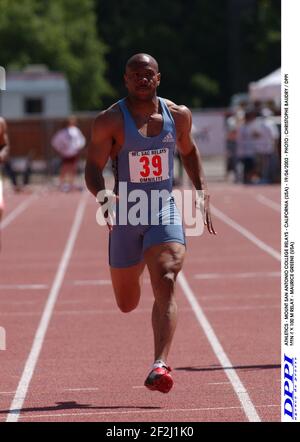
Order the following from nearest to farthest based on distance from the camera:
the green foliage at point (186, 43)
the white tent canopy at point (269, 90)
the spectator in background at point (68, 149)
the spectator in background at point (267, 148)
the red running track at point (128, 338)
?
1. the red running track at point (128, 338)
2. the white tent canopy at point (269, 90)
3. the spectator in background at point (267, 148)
4. the spectator in background at point (68, 149)
5. the green foliage at point (186, 43)

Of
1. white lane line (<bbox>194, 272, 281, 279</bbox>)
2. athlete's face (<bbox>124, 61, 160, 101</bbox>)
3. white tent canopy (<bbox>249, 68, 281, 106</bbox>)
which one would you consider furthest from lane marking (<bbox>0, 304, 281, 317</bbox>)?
white tent canopy (<bbox>249, 68, 281, 106</bbox>)

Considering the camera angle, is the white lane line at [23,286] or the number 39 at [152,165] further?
the white lane line at [23,286]

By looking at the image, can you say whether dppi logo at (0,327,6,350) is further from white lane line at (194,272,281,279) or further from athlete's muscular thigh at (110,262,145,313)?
white lane line at (194,272,281,279)

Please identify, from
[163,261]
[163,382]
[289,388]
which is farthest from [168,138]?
[289,388]

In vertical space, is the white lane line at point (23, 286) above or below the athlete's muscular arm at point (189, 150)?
below

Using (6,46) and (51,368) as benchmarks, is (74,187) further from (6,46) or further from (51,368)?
(6,46)

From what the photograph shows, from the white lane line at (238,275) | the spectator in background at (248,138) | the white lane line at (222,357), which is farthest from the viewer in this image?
the spectator in background at (248,138)

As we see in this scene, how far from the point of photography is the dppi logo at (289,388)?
22.5ft

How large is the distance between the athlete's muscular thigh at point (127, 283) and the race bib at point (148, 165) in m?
0.56

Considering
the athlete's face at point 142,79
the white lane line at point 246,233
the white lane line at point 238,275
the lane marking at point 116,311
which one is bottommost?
the white lane line at point 246,233

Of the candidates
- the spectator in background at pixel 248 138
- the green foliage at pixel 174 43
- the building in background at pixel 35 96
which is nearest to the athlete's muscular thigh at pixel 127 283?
the spectator in background at pixel 248 138

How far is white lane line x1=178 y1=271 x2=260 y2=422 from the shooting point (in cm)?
791

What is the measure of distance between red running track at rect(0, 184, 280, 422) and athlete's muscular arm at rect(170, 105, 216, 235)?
113 cm

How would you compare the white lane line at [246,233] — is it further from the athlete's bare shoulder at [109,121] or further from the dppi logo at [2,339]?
the athlete's bare shoulder at [109,121]
